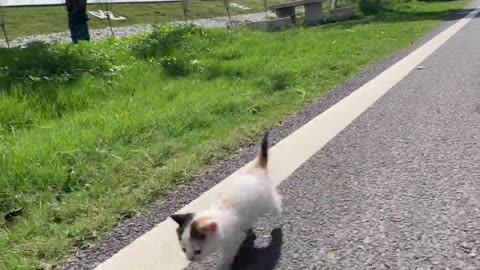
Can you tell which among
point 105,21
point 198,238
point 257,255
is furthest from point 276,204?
point 105,21

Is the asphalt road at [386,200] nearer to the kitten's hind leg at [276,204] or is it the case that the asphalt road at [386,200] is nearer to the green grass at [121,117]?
the kitten's hind leg at [276,204]

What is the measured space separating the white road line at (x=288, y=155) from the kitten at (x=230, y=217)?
22 centimetres

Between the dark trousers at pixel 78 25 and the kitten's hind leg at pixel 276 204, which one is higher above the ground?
the dark trousers at pixel 78 25

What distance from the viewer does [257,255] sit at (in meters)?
2.69

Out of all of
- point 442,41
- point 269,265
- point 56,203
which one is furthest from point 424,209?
point 442,41

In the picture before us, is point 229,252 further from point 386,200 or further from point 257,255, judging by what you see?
point 386,200

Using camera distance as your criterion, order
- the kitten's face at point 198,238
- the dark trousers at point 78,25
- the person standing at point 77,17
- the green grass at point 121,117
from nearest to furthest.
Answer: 1. the kitten's face at point 198,238
2. the green grass at point 121,117
3. the person standing at point 77,17
4. the dark trousers at point 78,25

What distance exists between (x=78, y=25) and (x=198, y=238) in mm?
11686

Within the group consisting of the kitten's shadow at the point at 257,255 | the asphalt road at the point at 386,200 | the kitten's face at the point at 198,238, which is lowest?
the kitten's shadow at the point at 257,255

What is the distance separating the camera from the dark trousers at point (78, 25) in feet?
41.4

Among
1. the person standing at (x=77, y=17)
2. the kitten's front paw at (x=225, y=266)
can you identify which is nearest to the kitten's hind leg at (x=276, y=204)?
the kitten's front paw at (x=225, y=266)

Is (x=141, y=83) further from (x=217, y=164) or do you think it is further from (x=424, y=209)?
(x=424, y=209)

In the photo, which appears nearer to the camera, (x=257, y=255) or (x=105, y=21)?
(x=257, y=255)

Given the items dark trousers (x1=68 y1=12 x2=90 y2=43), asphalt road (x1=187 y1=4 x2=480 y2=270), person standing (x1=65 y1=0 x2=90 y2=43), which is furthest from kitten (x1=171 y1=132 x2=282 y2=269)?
dark trousers (x1=68 y1=12 x2=90 y2=43)
